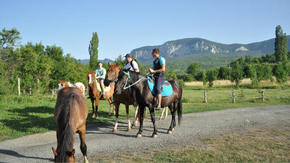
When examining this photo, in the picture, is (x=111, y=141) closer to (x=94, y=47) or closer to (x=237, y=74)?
(x=237, y=74)

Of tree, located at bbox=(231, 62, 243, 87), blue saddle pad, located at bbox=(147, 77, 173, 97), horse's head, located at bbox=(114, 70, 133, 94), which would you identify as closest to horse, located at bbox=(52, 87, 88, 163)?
horse's head, located at bbox=(114, 70, 133, 94)

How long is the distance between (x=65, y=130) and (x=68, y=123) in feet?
0.65

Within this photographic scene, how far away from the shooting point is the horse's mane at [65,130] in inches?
141

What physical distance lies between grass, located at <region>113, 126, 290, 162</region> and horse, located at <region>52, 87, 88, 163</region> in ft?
5.28

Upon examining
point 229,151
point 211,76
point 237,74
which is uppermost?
point 237,74

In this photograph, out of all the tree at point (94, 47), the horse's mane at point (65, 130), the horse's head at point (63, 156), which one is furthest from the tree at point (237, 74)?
the horse's head at point (63, 156)

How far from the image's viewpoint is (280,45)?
89688mm

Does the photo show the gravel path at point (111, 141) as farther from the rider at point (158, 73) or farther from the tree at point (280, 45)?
the tree at point (280, 45)

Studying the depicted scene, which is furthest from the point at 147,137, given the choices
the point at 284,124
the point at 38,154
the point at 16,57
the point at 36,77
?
the point at 16,57

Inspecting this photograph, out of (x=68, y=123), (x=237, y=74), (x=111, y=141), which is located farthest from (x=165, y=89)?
(x=237, y=74)

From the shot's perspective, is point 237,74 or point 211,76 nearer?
point 237,74

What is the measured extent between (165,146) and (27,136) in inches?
219

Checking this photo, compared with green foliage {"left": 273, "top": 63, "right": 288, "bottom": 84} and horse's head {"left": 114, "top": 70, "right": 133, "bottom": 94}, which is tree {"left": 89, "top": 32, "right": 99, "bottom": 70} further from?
horse's head {"left": 114, "top": 70, "right": 133, "bottom": 94}

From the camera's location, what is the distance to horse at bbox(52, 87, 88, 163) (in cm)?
356
